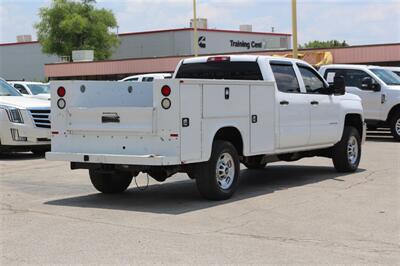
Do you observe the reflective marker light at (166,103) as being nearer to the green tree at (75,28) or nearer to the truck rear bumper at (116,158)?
the truck rear bumper at (116,158)

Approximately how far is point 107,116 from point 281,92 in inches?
113

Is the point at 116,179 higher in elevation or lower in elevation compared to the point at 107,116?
lower

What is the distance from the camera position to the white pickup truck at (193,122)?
8211mm

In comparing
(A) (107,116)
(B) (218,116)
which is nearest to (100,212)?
(A) (107,116)

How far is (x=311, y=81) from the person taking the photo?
11.1 meters

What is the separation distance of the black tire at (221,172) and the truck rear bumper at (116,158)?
63 centimetres

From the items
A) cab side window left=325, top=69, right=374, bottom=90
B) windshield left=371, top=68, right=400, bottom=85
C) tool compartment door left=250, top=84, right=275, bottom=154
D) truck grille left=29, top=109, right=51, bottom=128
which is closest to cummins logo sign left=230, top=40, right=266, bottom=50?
windshield left=371, top=68, right=400, bottom=85

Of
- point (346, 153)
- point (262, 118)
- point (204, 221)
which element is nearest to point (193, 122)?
point (204, 221)

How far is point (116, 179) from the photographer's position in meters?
9.72

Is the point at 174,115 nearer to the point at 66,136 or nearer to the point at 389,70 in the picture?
the point at 66,136

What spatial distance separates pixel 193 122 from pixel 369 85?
11.1 meters

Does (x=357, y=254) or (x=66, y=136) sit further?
(x=66, y=136)

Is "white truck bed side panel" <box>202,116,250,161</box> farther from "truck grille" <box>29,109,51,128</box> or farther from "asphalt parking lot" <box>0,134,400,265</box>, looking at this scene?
"truck grille" <box>29,109,51,128</box>

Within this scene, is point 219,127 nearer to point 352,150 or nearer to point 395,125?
point 352,150
